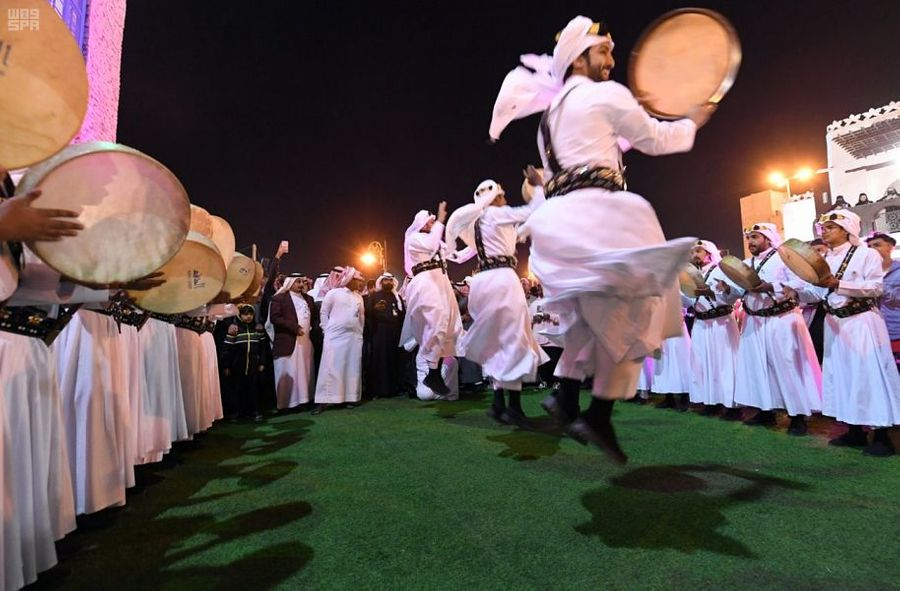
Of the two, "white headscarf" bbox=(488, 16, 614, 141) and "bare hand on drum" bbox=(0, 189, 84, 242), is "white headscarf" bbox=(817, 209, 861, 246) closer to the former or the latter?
"white headscarf" bbox=(488, 16, 614, 141)

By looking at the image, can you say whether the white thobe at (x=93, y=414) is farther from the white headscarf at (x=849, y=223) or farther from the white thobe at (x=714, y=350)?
the white headscarf at (x=849, y=223)

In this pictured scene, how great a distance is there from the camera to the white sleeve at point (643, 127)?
2.58 metres

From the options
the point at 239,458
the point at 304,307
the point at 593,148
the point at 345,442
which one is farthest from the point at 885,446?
the point at 304,307

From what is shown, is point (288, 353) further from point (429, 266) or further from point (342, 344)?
point (429, 266)

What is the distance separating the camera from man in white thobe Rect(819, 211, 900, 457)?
4.30 metres

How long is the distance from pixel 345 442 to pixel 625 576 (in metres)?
3.41

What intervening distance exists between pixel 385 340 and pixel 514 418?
490 centimetres

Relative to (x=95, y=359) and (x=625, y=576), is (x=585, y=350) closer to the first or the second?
(x=625, y=576)

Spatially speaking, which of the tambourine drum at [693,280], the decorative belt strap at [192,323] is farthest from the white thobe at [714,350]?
the decorative belt strap at [192,323]

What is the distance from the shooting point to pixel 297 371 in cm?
791

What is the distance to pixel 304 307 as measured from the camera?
8422 mm

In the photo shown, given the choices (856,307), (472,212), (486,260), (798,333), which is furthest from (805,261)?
(472,212)

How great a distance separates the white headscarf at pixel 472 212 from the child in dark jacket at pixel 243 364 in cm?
354

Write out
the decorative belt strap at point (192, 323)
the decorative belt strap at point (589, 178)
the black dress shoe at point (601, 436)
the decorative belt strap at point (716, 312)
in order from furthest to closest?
1. the decorative belt strap at point (716, 312)
2. the decorative belt strap at point (192, 323)
3. the decorative belt strap at point (589, 178)
4. the black dress shoe at point (601, 436)
